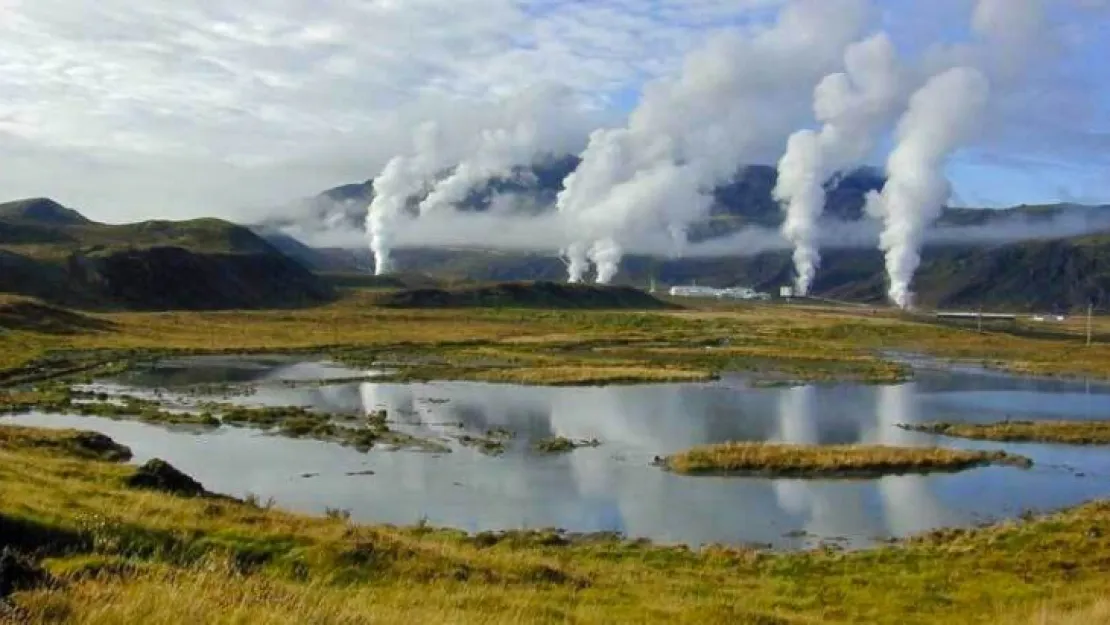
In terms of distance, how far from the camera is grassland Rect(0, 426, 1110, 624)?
33.8 feet

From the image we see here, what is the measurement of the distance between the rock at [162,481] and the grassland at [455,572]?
466mm

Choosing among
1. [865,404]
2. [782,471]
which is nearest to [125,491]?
[782,471]

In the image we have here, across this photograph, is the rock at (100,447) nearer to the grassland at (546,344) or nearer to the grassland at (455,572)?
the grassland at (455,572)

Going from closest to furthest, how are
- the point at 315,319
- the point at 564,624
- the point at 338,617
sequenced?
the point at 338,617, the point at 564,624, the point at 315,319

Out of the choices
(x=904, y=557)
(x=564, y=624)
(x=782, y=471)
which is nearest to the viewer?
(x=564, y=624)

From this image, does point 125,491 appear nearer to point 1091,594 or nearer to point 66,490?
point 66,490

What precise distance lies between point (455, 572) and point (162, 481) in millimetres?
13046

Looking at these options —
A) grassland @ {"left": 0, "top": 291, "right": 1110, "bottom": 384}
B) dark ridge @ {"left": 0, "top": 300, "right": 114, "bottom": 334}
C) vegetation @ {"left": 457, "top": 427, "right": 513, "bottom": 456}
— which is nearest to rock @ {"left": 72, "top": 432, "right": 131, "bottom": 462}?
vegetation @ {"left": 457, "top": 427, "right": 513, "bottom": 456}

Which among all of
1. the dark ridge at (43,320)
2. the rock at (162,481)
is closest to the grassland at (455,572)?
the rock at (162,481)

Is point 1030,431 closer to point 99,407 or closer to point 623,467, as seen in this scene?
point 623,467

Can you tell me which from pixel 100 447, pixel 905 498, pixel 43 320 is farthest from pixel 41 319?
pixel 905 498

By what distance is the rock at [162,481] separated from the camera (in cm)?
2628

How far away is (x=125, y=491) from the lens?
23625 mm

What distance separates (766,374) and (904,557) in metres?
63.8
